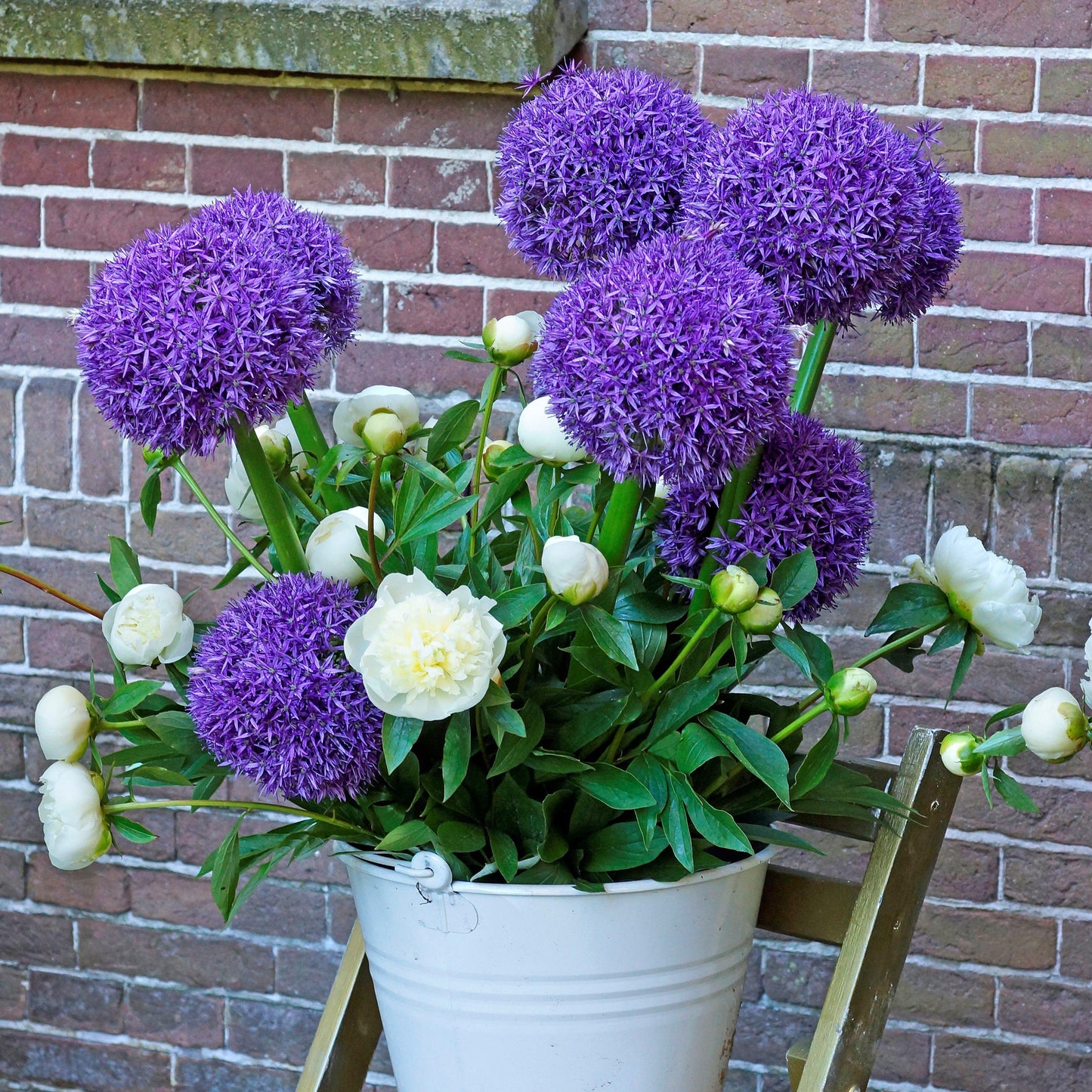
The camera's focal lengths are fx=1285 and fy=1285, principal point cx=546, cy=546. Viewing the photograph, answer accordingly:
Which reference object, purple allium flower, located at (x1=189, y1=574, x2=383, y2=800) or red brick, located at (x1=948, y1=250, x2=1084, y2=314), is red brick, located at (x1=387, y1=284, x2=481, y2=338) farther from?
Answer: purple allium flower, located at (x1=189, y1=574, x2=383, y2=800)

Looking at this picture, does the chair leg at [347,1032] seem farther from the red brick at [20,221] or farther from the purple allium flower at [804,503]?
the red brick at [20,221]

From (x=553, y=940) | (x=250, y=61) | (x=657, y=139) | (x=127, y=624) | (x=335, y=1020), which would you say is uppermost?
(x=250, y=61)

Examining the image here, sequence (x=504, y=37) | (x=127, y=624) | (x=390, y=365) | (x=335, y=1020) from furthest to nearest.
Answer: (x=390, y=365), (x=504, y=37), (x=335, y=1020), (x=127, y=624)

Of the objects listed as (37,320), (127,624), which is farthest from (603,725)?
(37,320)

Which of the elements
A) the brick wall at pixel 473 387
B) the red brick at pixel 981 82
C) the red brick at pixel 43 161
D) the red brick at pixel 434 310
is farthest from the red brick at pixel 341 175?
the red brick at pixel 981 82

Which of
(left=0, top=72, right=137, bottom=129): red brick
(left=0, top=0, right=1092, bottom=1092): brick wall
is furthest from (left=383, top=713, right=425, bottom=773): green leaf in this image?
(left=0, top=72, right=137, bottom=129): red brick

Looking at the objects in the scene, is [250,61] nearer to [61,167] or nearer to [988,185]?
[61,167]

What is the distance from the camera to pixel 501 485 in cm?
64

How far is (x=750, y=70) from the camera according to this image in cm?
130

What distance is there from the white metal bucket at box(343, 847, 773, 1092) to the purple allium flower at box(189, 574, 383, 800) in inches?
3.0

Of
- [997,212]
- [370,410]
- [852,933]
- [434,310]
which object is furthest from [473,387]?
[852,933]

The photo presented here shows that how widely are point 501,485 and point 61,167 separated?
1.02 m

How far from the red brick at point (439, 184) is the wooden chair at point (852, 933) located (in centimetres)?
82

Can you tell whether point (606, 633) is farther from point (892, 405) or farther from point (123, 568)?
point (892, 405)
